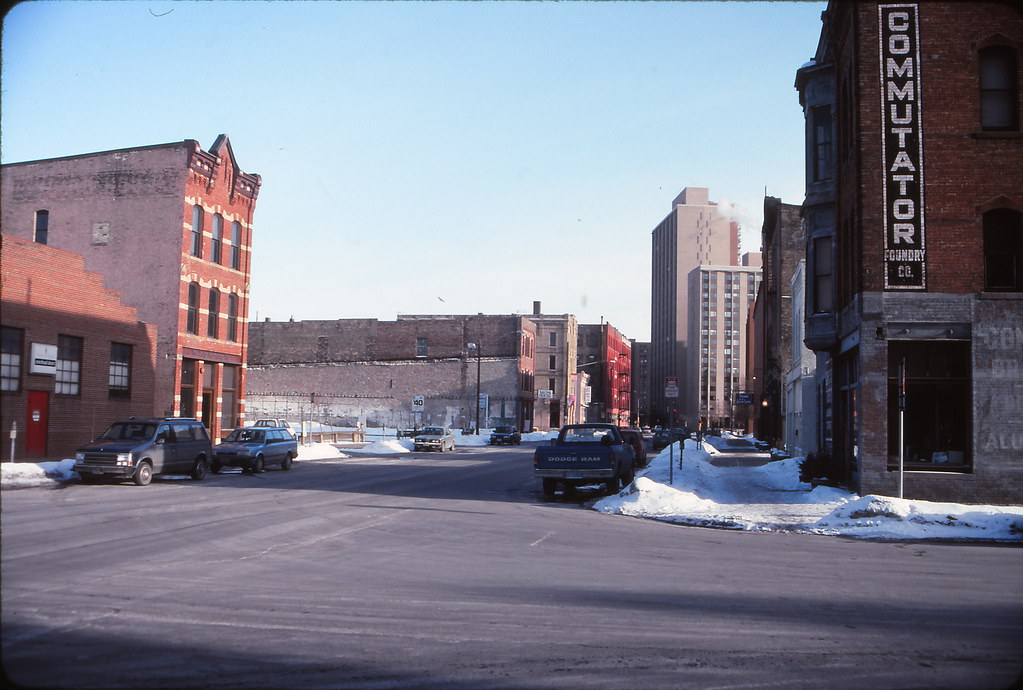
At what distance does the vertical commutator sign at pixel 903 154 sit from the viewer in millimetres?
19938

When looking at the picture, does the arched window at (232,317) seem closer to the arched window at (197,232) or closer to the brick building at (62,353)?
the arched window at (197,232)

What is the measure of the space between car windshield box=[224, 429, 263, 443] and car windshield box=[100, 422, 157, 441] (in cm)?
667

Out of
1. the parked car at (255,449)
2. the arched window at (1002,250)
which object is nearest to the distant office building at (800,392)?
the arched window at (1002,250)

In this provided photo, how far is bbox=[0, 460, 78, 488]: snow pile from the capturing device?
2025cm

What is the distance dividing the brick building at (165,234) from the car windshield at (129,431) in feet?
43.3

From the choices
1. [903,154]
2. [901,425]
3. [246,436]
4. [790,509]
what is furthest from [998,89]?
[246,436]

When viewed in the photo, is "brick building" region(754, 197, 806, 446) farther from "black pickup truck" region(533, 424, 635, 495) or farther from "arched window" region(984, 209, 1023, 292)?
"arched window" region(984, 209, 1023, 292)

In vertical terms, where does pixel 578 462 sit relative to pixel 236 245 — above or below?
below

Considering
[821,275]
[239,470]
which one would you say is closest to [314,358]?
[239,470]

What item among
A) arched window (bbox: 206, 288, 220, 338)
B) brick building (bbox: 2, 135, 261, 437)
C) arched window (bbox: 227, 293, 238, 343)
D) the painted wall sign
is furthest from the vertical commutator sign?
arched window (bbox: 227, 293, 238, 343)

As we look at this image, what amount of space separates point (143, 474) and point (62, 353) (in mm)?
8402

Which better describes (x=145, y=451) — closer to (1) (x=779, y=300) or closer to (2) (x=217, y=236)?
(2) (x=217, y=236)

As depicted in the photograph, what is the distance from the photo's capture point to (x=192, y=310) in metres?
39.4

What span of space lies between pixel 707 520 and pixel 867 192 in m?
8.66
